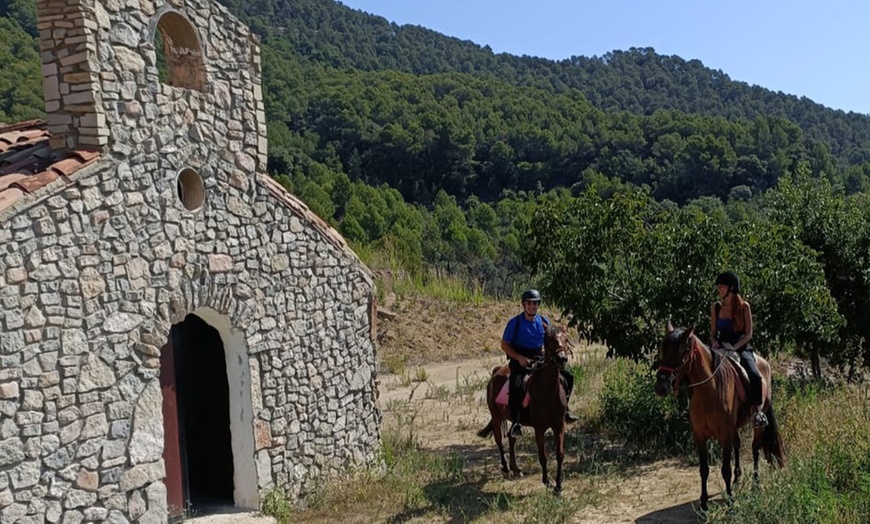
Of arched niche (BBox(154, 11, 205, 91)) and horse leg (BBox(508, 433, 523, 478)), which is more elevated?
arched niche (BBox(154, 11, 205, 91))

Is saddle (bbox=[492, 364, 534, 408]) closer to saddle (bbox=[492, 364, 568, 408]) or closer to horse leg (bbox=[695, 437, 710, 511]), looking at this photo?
saddle (bbox=[492, 364, 568, 408])

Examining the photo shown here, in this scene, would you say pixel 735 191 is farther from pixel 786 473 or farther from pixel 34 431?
pixel 34 431

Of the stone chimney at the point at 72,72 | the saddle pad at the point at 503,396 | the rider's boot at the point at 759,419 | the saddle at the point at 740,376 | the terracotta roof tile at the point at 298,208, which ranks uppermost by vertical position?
the stone chimney at the point at 72,72

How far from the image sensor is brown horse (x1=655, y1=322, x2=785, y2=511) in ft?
26.5

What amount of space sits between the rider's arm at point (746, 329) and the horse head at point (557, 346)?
1.86 meters

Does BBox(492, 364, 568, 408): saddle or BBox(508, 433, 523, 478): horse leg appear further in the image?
BBox(508, 433, 523, 478): horse leg

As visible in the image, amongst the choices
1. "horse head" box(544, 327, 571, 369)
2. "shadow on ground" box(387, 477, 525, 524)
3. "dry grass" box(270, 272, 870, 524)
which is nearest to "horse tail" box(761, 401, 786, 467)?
"dry grass" box(270, 272, 870, 524)

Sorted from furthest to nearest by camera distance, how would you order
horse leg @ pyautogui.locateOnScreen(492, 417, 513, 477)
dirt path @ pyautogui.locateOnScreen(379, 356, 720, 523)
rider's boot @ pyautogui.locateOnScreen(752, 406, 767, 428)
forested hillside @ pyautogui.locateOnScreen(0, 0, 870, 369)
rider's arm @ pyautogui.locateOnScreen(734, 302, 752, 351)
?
forested hillside @ pyautogui.locateOnScreen(0, 0, 870, 369), horse leg @ pyautogui.locateOnScreen(492, 417, 513, 477), dirt path @ pyautogui.locateOnScreen(379, 356, 720, 523), rider's arm @ pyautogui.locateOnScreen(734, 302, 752, 351), rider's boot @ pyautogui.locateOnScreen(752, 406, 767, 428)

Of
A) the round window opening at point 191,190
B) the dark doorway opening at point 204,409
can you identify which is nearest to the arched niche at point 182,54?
the round window opening at point 191,190

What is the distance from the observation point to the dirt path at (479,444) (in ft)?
30.1

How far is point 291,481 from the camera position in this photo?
9.66m

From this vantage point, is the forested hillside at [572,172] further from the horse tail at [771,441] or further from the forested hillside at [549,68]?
the horse tail at [771,441]

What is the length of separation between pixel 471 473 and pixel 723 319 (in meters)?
4.09

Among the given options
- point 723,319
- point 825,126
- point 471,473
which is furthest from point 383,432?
point 825,126
